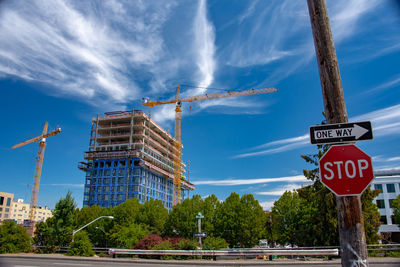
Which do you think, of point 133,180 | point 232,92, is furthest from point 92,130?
point 232,92

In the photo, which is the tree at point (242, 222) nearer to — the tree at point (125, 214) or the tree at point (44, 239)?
the tree at point (125, 214)

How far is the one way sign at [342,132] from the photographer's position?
419 centimetres

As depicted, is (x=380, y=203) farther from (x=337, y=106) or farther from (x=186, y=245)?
(x=337, y=106)

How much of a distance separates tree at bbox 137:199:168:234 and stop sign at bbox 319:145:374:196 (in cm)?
5225

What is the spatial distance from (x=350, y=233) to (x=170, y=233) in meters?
48.8

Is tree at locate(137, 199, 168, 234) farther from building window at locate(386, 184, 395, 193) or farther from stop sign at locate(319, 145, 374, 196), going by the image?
building window at locate(386, 184, 395, 193)

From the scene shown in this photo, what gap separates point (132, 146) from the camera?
11506 cm

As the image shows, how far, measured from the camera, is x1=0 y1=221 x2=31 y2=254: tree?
31906 mm

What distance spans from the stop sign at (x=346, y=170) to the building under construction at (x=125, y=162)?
10437cm

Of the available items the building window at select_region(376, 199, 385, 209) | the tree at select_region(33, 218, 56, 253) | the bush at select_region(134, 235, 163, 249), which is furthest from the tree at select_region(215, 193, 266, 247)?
the building window at select_region(376, 199, 385, 209)

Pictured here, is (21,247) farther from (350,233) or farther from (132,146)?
(132,146)

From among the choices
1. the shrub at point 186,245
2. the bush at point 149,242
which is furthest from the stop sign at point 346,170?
the bush at point 149,242

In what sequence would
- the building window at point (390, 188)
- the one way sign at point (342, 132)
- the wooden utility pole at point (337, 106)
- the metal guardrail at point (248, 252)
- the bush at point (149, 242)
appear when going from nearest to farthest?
the wooden utility pole at point (337, 106) < the one way sign at point (342, 132) < the metal guardrail at point (248, 252) < the bush at point (149, 242) < the building window at point (390, 188)

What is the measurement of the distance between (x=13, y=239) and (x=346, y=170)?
39.9 meters
